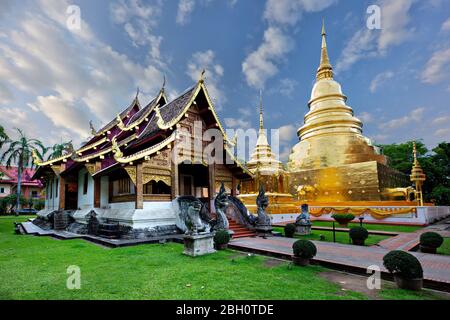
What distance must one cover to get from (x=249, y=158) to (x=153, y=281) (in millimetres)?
23179

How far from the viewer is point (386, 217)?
16.8 metres

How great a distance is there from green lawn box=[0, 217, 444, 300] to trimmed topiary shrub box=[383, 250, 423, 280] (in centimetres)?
31

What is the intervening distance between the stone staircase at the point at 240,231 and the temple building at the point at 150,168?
1769mm

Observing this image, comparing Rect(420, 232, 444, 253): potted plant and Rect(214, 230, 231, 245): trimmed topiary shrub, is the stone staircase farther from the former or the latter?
Rect(420, 232, 444, 253): potted plant

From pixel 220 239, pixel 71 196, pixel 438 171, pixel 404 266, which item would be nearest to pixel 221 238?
pixel 220 239

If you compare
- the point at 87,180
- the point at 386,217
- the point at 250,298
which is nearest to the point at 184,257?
the point at 250,298

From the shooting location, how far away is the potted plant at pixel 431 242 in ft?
24.4

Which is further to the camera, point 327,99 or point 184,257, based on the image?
point 327,99

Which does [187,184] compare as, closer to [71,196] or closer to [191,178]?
[191,178]

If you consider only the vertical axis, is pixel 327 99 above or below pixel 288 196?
above

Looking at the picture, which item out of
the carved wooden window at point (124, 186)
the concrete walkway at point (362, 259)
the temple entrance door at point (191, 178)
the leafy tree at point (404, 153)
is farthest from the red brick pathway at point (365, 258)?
the leafy tree at point (404, 153)

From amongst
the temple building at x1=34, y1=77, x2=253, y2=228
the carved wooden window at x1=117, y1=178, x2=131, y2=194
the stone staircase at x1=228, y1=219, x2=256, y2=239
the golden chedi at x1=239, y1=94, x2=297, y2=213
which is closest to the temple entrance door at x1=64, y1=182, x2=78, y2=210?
the temple building at x1=34, y1=77, x2=253, y2=228

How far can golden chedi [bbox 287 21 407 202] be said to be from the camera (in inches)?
777

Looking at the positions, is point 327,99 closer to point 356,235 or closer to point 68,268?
point 356,235
